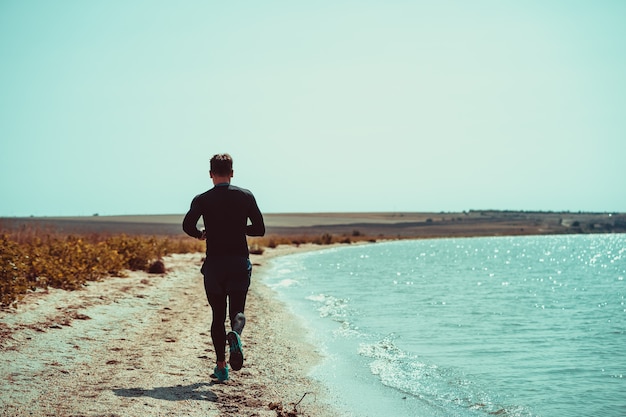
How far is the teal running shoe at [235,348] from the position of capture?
5.99 m

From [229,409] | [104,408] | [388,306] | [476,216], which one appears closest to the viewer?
[104,408]

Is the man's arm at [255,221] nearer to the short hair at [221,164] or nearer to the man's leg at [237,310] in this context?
the short hair at [221,164]

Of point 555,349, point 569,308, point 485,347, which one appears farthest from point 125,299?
point 569,308

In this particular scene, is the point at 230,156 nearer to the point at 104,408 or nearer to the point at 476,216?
the point at 104,408

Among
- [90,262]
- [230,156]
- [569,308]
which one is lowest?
[569,308]

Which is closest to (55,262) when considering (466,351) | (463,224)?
(466,351)

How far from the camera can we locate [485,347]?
1100 centimetres

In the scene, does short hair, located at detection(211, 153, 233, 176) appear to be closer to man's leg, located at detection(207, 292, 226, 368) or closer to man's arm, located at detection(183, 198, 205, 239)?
man's arm, located at detection(183, 198, 205, 239)

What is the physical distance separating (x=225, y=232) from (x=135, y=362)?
2342 mm

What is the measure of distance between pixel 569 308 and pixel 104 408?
16.4 metres

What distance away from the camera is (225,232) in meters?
6.14

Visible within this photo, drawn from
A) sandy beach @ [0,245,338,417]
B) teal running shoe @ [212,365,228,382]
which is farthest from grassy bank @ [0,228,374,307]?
teal running shoe @ [212,365,228,382]

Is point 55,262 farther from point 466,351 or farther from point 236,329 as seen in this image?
point 466,351

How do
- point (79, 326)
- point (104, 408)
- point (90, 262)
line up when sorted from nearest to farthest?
point (104, 408) < point (79, 326) < point (90, 262)
